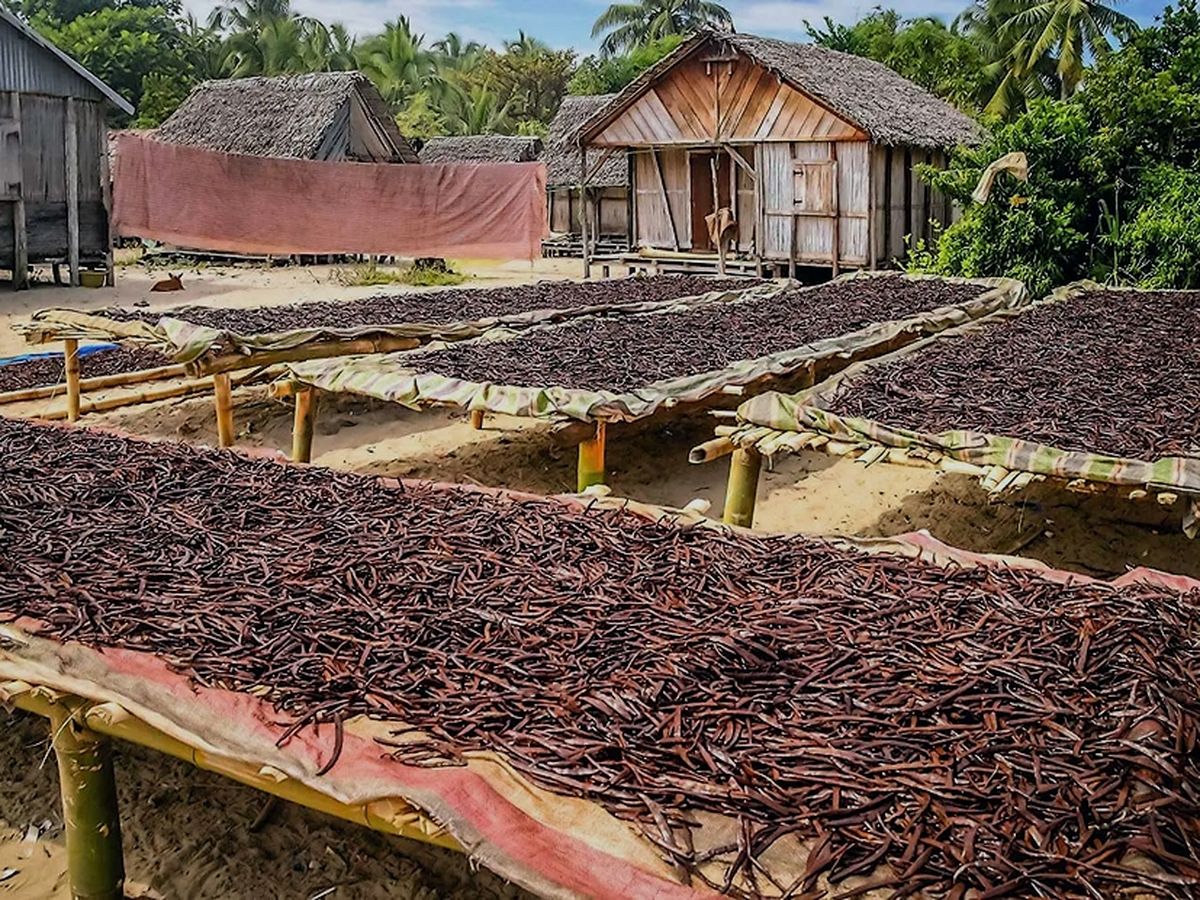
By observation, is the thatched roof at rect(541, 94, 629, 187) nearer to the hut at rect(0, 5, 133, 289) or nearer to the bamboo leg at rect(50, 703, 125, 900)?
the hut at rect(0, 5, 133, 289)

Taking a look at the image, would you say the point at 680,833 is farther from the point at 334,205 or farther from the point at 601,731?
the point at 334,205

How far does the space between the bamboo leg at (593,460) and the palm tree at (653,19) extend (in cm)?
3441

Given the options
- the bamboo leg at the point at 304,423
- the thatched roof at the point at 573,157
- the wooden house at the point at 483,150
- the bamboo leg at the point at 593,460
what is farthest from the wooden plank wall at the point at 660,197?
the bamboo leg at the point at 593,460

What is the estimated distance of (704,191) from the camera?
1995 cm

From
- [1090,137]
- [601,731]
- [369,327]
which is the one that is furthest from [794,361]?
[1090,137]

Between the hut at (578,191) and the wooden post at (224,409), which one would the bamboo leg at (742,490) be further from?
the hut at (578,191)

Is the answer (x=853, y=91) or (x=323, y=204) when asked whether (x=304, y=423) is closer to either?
(x=323, y=204)

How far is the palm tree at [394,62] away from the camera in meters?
36.9

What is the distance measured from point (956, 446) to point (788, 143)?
13.7 metres

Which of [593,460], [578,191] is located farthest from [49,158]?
[593,460]

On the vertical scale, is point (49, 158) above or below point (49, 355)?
above

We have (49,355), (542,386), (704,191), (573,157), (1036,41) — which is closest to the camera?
(542,386)

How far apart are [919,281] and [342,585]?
9284mm

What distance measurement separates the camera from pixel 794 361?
6.89 meters
